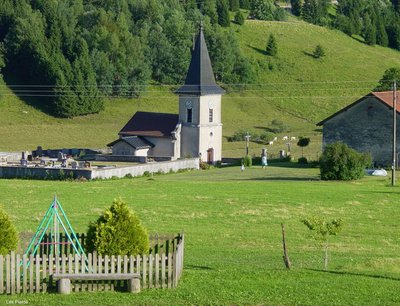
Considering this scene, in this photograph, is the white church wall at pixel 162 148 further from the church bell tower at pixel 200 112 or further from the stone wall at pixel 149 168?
the stone wall at pixel 149 168

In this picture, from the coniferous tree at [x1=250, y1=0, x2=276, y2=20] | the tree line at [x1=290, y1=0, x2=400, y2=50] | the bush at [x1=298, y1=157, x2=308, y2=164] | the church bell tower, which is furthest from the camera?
the coniferous tree at [x1=250, y1=0, x2=276, y2=20]

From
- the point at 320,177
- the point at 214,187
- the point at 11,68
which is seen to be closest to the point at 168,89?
the point at 11,68

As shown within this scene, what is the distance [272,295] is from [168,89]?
8707 centimetres

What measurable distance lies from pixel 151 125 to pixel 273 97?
40.2m

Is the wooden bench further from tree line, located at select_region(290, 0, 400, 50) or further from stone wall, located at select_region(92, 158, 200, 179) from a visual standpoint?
tree line, located at select_region(290, 0, 400, 50)

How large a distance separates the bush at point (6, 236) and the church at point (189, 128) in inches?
1863

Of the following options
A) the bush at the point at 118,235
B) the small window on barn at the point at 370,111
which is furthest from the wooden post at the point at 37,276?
the small window on barn at the point at 370,111

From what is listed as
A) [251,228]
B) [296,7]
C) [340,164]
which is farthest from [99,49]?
[251,228]

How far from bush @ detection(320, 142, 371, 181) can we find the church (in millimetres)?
18267

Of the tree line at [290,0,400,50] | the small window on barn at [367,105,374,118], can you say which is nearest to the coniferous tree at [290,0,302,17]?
the tree line at [290,0,400,50]

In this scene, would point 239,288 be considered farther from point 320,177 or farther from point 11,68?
point 11,68

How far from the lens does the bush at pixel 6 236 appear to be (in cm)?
2323

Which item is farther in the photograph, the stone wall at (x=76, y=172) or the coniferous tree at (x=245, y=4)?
the coniferous tree at (x=245, y=4)

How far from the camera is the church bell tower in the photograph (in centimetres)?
7219
